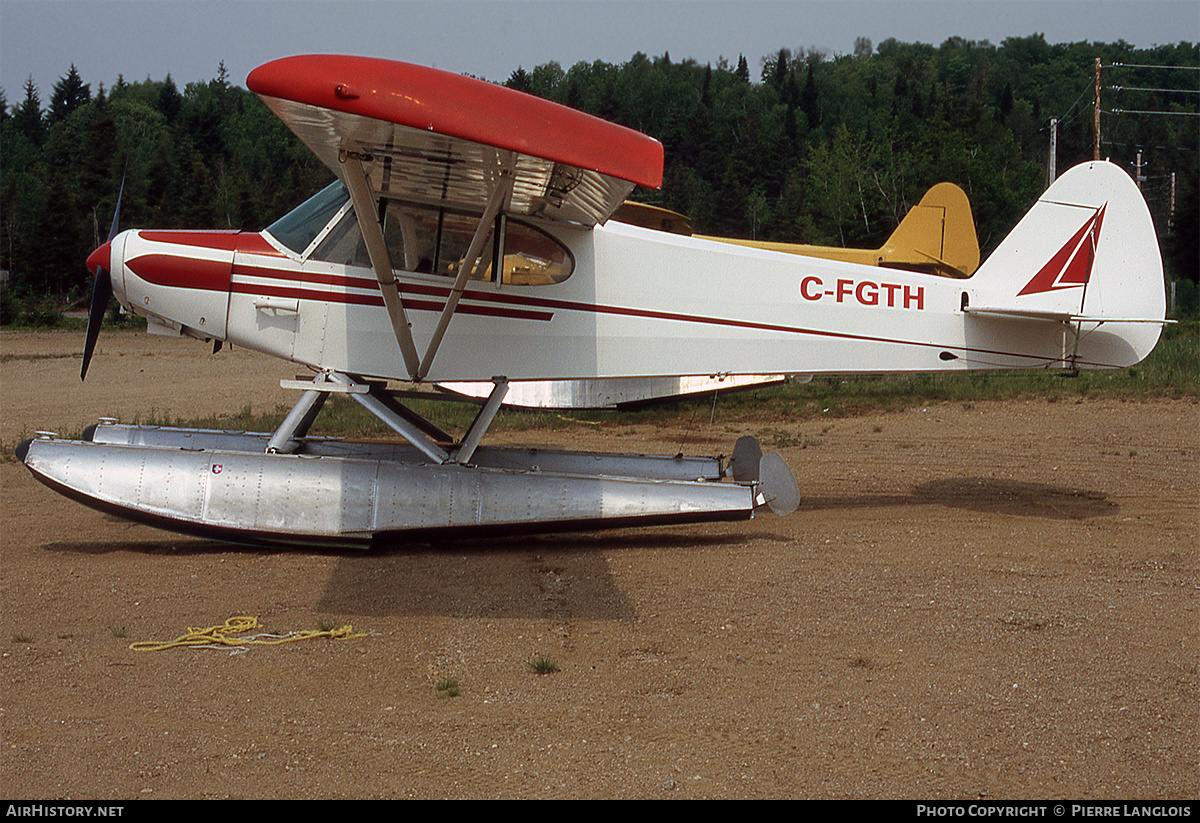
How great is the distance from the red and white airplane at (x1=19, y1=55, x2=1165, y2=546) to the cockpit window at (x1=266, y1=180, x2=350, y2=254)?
0.06ft

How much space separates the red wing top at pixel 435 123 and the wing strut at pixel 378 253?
116 millimetres

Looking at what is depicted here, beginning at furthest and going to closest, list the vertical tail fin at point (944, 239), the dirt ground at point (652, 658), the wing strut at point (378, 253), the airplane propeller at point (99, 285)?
the vertical tail fin at point (944, 239) → the airplane propeller at point (99, 285) → the wing strut at point (378, 253) → the dirt ground at point (652, 658)

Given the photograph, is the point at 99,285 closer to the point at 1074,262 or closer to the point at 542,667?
the point at 542,667

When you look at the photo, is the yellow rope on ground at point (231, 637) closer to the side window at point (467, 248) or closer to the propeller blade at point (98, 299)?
the side window at point (467, 248)

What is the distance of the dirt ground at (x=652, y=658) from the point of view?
3.62m

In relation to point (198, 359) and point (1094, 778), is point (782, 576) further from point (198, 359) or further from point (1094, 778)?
point (198, 359)

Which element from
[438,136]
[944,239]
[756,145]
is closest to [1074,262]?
[438,136]

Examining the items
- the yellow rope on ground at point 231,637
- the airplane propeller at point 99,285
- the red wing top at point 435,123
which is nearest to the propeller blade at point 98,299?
the airplane propeller at point 99,285

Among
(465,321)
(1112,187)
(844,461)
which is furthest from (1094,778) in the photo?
(844,461)

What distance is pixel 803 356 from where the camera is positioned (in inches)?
300

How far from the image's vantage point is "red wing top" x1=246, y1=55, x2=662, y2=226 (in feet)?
14.7

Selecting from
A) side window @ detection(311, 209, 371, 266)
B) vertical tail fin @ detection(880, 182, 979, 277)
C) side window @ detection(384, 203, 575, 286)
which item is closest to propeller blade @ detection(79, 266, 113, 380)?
side window @ detection(311, 209, 371, 266)

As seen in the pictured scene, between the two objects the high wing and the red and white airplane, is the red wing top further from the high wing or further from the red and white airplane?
the red and white airplane

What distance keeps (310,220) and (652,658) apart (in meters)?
4.33
